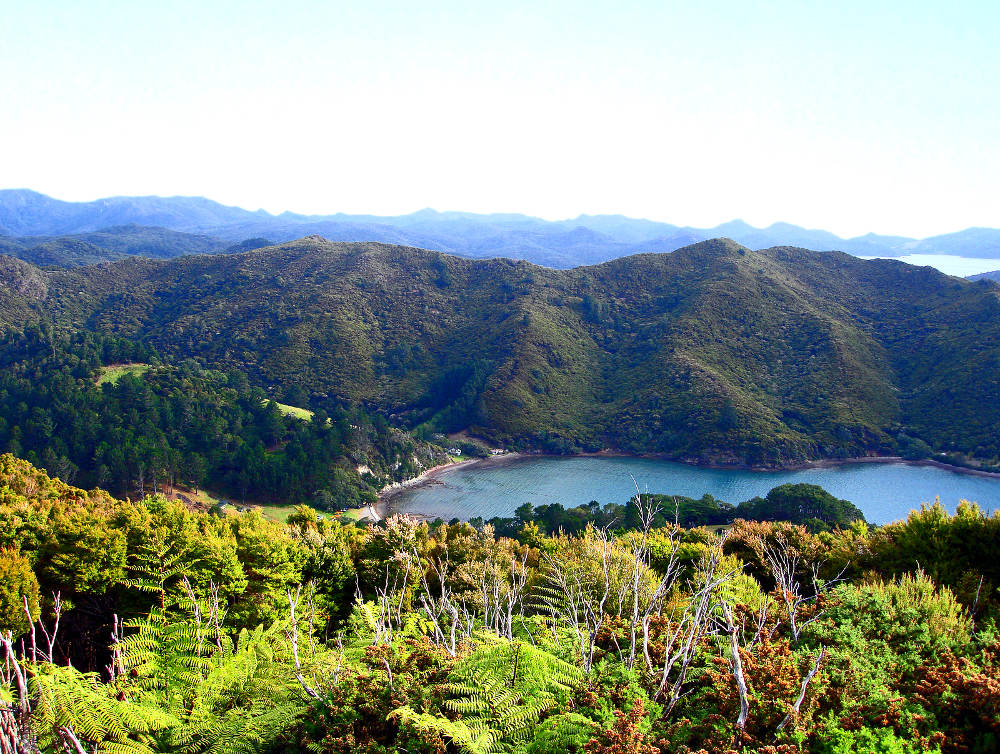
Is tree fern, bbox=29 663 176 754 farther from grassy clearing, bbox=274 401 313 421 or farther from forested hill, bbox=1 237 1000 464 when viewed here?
forested hill, bbox=1 237 1000 464

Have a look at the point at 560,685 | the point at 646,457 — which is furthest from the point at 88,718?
the point at 646,457

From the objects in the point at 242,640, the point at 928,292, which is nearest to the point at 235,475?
the point at 242,640

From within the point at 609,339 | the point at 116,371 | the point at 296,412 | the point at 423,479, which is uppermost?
the point at 609,339

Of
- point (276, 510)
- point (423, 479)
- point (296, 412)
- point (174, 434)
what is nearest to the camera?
point (276, 510)

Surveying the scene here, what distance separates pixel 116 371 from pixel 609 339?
62628mm

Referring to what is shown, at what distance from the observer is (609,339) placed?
8812cm

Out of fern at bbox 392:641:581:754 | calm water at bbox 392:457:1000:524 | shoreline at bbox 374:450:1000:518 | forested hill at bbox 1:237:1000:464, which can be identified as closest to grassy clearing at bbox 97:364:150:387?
forested hill at bbox 1:237:1000:464

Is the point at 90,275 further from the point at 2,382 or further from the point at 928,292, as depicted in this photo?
the point at 928,292

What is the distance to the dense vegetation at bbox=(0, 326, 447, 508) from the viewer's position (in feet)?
175

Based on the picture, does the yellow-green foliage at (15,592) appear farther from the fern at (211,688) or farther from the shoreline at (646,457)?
the shoreline at (646,457)

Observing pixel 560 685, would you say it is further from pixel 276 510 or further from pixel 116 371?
pixel 116 371

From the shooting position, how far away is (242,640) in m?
7.55

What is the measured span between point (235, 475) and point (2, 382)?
2949 centimetres

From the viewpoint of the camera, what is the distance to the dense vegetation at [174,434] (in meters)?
53.2
